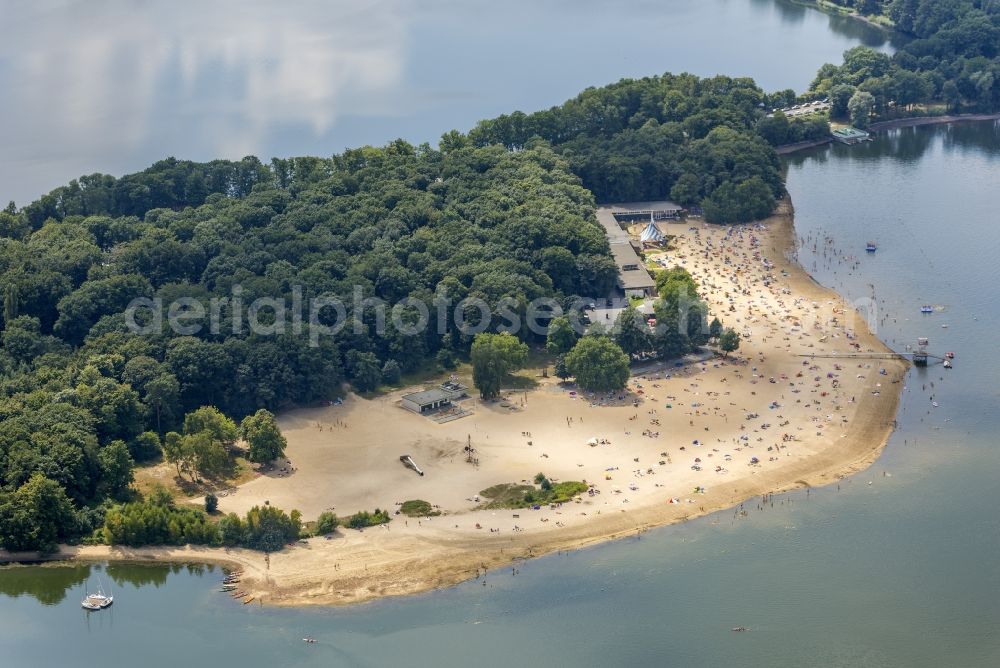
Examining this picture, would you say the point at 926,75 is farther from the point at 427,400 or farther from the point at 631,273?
the point at 427,400

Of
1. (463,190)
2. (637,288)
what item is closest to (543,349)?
(637,288)

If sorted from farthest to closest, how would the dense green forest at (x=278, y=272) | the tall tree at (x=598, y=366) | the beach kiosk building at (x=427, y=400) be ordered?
the tall tree at (x=598, y=366), the beach kiosk building at (x=427, y=400), the dense green forest at (x=278, y=272)

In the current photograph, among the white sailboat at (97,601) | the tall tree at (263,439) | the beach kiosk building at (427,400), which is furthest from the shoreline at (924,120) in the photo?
the white sailboat at (97,601)

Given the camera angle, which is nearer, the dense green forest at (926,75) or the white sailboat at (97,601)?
the white sailboat at (97,601)

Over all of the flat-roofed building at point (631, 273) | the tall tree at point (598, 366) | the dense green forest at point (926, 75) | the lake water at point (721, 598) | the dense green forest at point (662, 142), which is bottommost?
the lake water at point (721, 598)

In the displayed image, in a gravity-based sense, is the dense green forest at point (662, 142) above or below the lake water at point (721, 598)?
above

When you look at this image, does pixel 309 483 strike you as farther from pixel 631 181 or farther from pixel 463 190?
pixel 631 181

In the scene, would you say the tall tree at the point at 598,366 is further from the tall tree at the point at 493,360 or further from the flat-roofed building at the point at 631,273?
the flat-roofed building at the point at 631,273
